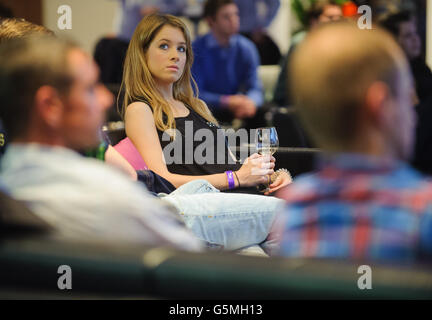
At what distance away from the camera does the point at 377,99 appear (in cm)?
95

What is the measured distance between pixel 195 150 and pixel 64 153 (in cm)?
139

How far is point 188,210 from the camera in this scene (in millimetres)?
1880

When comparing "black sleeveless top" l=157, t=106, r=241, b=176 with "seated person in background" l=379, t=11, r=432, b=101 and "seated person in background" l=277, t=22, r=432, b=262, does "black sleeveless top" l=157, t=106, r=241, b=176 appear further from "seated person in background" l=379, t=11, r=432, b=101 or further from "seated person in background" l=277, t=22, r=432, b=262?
"seated person in background" l=277, t=22, r=432, b=262

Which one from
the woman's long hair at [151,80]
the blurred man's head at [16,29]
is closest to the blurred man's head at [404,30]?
the woman's long hair at [151,80]

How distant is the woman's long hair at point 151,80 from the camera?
256 centimetres

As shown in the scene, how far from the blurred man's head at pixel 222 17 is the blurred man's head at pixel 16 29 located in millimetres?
3376

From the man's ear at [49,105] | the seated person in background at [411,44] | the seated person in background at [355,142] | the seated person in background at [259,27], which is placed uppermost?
the seated person in background at [259,27]

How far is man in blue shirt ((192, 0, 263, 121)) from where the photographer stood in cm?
534

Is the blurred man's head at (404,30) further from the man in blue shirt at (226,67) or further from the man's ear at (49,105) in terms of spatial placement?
the man's ear at (49,105)

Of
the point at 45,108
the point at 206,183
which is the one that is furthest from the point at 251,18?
the point at 45,108

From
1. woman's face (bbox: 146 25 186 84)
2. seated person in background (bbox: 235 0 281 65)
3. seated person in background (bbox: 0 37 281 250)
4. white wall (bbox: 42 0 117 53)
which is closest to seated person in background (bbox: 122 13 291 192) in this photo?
woman's face (bbox: 146 25 186 84)

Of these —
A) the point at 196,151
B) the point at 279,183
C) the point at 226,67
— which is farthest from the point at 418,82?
the point at 226,67

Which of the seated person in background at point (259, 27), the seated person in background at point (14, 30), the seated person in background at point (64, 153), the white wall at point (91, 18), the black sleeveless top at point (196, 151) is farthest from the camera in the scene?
the white wall at point (91, 18)
